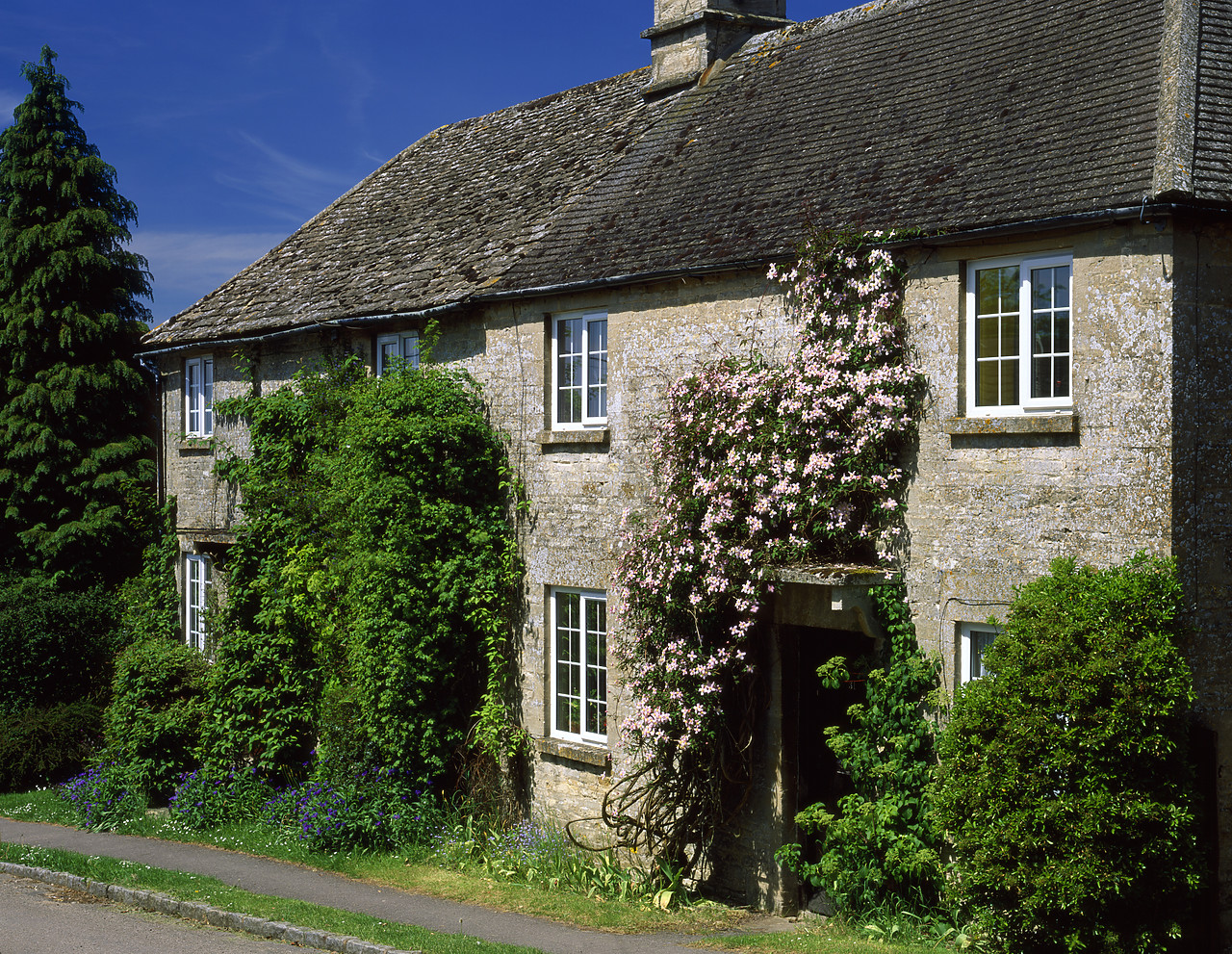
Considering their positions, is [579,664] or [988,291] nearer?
[988,291]

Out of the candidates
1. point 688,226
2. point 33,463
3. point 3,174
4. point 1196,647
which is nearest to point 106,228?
point 3,174

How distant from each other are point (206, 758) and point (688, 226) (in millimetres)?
10568

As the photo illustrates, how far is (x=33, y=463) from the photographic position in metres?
23.2

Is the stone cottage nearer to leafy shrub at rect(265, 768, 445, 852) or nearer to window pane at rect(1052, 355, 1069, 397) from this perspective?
window pane at rect(1052, 355, 1069, 397)

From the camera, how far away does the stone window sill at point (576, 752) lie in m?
13.5

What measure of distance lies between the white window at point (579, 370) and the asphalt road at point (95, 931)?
257 inches

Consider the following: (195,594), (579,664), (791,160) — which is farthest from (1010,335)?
(195,594)

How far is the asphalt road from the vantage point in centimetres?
1072

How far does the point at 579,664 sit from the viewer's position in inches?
555

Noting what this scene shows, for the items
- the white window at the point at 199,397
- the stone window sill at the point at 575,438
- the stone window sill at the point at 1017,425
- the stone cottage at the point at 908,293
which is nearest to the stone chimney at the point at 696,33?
the stone cottage at the point at 908,293

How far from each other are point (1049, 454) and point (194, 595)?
50.3 ft

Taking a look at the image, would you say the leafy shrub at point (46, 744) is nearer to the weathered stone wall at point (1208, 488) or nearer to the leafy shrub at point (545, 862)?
the leafy shrub at point (545, 862)

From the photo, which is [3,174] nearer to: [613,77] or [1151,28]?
[613,77]

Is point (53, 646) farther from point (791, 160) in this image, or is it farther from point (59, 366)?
point (791, 160)
